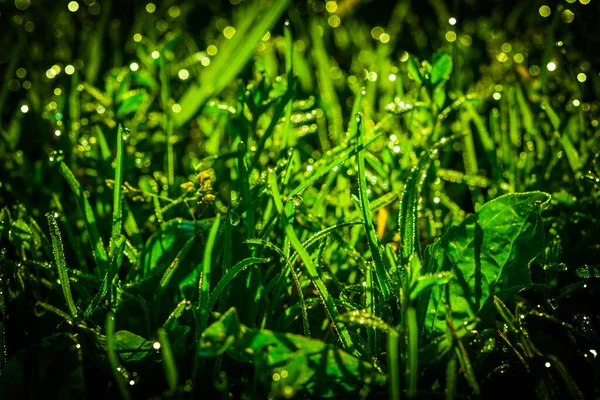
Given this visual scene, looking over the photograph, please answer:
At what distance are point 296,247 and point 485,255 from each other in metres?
0.39

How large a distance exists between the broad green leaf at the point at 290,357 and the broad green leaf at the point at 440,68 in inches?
28.8

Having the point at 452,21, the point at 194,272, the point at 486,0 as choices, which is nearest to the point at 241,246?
the point at 194,272

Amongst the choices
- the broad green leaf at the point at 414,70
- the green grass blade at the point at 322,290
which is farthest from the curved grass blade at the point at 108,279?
the broad green leaf at the point at 414,70

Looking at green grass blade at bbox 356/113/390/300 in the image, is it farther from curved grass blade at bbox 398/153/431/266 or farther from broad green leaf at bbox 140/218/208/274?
broad green leaf at bbox 140/218/208/274

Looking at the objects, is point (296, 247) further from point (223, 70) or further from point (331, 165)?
point (223, 70)

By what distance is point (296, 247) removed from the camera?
884 millimetres

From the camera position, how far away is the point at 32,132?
5.55ft

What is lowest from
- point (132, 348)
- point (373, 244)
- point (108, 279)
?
point (132, 348)

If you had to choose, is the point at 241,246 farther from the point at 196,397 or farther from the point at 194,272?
the point at 196,397

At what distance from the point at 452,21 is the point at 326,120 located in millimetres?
577

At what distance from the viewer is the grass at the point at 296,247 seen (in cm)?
87

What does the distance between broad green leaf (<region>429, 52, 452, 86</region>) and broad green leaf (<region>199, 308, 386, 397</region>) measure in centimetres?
73

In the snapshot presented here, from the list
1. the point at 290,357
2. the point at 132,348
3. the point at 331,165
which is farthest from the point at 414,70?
the point at 132,348

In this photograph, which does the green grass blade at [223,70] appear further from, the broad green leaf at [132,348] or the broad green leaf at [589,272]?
the broad green leaf at [589,272]
